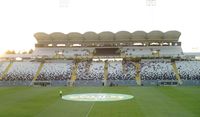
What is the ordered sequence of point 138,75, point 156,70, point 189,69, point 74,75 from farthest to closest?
point 74,75, point 156,70, point 189,69, point 138,75

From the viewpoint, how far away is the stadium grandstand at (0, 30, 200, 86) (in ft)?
223

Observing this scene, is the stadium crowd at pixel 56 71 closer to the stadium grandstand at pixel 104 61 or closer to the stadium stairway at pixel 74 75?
the stadium grandstand at pixel 104 61

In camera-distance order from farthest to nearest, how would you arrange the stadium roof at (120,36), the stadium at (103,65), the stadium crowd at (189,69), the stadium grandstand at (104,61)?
the stadium roof at (120,36), the stadium grandstand at (104,61), the stadium crowd at (189,69), the stadium at (103,65)

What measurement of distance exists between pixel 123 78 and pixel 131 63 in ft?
32.4

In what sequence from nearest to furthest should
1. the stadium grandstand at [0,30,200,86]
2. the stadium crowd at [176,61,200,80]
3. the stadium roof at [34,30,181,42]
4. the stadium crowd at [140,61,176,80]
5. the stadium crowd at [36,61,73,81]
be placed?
the stadium crowd at [176,61,200,80] → the stadium crowd at [140,61,176,80] → the stadium grandstand at [0,30,200,86] → the stadium crowd at [36,61,73,81] → the stadium roof at [34,30,181,42]

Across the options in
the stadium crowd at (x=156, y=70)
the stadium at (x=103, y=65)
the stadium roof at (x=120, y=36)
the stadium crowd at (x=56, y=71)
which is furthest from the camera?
the stadium roof at (x=120, y=36)

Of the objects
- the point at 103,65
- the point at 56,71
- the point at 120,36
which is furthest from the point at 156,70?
the point at 56,71

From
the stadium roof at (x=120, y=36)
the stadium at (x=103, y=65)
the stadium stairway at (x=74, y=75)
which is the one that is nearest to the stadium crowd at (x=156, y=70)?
the stadium at (x=103, y=65)

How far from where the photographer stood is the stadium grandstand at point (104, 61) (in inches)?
2675

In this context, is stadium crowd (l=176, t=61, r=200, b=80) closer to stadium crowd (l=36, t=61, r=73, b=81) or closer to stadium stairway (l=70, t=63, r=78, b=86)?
stadium stairway (l=70, t=63, r=78, b=86)

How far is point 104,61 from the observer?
79.7 meters

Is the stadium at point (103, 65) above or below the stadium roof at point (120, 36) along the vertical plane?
below

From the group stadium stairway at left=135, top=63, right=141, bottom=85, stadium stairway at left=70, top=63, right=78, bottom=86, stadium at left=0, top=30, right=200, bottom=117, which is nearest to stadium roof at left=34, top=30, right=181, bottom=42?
stadium at left=0, top=30, right=200, bottom=117

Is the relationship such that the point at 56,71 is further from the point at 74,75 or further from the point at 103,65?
the point at 103,65
